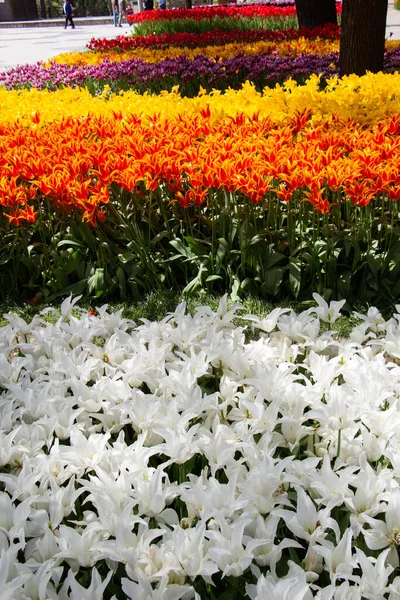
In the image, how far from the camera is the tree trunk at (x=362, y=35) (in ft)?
22.3

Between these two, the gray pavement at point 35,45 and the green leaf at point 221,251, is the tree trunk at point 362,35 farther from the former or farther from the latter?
the gray pavement at point 35,45

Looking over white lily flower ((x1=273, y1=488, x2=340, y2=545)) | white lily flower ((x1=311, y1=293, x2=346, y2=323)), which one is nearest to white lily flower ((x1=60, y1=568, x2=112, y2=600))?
white lily flower ((x1=273, y1=488, x2=340, y2=545))

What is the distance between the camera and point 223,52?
432 inches

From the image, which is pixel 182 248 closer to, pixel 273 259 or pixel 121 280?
pixel 121 280

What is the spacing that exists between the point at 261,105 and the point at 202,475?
3.87 m

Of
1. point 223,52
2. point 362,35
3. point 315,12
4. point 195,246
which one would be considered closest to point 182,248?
point 195,246

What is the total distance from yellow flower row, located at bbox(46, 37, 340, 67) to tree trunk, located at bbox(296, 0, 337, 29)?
152 cm

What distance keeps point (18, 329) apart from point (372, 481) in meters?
1.80

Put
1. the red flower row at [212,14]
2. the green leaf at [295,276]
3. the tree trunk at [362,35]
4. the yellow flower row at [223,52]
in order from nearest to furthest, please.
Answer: the green leaf at [295,276], the tree trunk at [362,35], the yellow flower row at [223,52], the red flower row at [212,14]

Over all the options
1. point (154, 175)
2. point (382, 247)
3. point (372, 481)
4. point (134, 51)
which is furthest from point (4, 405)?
point (134, 51)

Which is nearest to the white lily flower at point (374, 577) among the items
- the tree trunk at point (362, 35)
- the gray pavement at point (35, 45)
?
the tree trunk at point (362, 35)

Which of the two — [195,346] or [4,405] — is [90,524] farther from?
[195,346]

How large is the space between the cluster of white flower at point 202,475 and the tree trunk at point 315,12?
11.9 m

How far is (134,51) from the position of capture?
12234 millimetres
